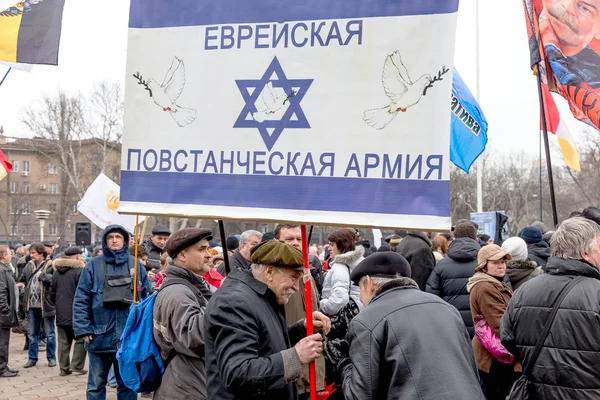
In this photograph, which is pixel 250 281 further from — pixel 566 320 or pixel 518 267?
pixel 518 267

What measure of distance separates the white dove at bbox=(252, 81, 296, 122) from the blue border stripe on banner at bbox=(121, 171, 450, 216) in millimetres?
308

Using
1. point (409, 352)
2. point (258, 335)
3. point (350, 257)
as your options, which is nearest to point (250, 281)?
point (258, 335)

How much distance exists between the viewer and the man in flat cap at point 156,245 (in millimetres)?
10164

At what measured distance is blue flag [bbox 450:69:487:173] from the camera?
29.3 feet

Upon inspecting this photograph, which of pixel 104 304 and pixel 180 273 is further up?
pixel 180 273

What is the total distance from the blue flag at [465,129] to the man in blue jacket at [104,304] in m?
4.40

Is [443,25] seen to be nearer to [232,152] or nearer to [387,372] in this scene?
[232,152]

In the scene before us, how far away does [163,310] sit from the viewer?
14.6 feet

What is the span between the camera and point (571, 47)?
5805 millimetres

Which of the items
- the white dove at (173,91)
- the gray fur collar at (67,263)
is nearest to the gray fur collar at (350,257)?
the white dove at (173,91)

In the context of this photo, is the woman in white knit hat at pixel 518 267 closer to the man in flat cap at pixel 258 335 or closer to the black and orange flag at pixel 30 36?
the man in flat cap at pixel 258 335

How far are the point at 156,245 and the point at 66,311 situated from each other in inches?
73.1

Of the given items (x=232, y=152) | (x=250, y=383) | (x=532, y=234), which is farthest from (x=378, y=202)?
(x=532, y=234)

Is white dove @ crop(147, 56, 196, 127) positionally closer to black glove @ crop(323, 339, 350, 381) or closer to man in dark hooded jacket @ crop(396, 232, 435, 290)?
black glove @ crop(323, 339, 350, 381)
